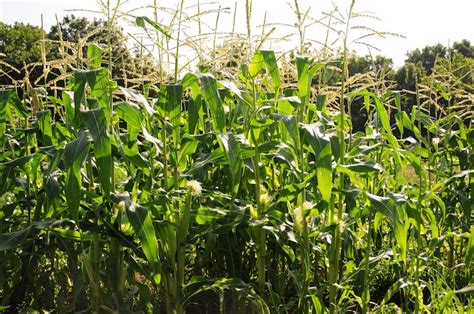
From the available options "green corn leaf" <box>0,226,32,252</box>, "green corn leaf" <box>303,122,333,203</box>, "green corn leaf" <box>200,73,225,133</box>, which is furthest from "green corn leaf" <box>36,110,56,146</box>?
"green corn leaf" <box>303,122,333,203</box>

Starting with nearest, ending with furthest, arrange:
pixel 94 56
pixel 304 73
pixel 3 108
→ pixel 304 73
pixel 94 56
pixel 3 108

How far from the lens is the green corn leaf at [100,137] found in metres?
2.71

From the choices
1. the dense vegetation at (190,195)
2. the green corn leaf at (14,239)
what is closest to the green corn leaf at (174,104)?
the dense vegetation at (190,195)

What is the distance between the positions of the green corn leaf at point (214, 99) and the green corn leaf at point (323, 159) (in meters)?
0.45

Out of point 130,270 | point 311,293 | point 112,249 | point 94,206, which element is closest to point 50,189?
point 94,206

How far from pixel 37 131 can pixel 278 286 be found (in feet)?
5.20

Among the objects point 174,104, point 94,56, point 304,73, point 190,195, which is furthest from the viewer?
point 94,56

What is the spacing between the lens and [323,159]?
9.37 ft

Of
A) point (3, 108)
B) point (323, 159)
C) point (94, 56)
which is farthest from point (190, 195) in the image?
point (3, 108)

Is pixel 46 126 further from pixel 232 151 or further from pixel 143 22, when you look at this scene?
pixel 232 151

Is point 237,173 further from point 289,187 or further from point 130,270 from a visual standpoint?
point 130,270

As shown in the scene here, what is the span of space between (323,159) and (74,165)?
109 centimetres

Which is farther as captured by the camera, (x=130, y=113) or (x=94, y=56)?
(x=94, y=56)

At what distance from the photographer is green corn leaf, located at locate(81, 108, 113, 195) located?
106 inches
